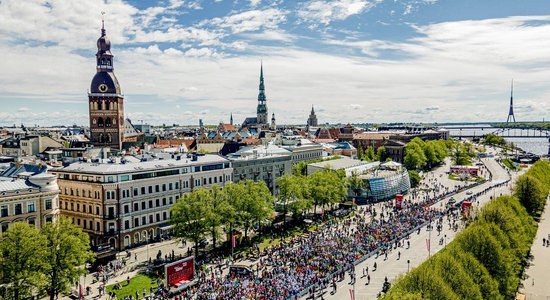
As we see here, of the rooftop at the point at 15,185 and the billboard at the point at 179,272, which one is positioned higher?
the rooftop at the point at 15,185

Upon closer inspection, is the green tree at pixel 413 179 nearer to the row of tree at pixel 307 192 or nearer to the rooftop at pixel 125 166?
the row of tree at pixel 307 192

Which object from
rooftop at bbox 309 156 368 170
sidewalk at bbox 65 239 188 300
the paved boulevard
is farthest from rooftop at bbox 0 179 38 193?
rooftop at bbox 309 156 368 170

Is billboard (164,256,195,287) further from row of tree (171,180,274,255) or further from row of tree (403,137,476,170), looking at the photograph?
row of tree (403,137,476,170)

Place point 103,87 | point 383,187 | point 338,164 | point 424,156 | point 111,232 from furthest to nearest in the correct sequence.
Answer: point 424,156
point 338,164
point 383,187
point 103,87
point 111,232

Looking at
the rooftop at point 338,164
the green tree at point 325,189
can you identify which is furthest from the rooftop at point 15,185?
the rooftop at point 338,164

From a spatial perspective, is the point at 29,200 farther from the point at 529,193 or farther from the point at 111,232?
the point at 529,193

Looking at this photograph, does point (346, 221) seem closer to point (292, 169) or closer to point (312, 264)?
point (312, 264)

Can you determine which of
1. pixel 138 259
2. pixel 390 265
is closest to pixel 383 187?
pixel 390 265

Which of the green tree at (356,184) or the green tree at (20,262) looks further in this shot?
the green tree at (356,184)
